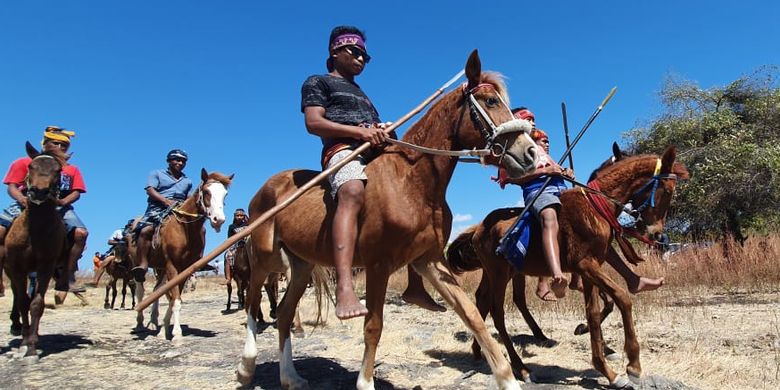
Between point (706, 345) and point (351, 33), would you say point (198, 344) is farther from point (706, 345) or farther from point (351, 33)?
point (706, 345)

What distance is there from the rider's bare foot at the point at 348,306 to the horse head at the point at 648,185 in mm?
3308

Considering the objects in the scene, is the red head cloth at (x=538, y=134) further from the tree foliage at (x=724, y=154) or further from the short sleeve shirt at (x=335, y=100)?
the tree foliage at (x=724, y=154)

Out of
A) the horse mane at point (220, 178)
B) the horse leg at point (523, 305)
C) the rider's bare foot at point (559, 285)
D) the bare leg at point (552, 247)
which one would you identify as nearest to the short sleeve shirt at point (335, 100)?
the bare leg at point (552, 247)

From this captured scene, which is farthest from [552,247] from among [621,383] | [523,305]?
[523,305]

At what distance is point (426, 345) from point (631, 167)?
333 cm

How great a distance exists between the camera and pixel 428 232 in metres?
3.82

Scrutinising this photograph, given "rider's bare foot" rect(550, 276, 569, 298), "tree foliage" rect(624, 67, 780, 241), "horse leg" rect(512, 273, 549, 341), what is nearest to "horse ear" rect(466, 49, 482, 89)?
"rider's bare foot" rect(550, 276, 569, 298)

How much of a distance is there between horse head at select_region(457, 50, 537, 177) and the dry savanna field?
1.82m

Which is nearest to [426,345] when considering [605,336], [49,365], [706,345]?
[605,336]

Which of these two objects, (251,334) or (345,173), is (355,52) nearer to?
(345,173)

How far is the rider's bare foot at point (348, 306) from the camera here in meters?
3.42

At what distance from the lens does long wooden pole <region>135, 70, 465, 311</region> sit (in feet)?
12.5

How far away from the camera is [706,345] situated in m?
5.49

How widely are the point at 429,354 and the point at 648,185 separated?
3.13 meters
